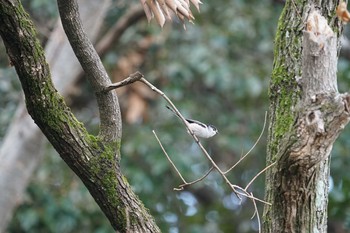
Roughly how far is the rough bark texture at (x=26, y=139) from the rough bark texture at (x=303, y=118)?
2.68 metres

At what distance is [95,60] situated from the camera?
2.66 meters

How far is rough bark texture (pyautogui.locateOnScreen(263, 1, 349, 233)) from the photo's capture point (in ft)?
7.68

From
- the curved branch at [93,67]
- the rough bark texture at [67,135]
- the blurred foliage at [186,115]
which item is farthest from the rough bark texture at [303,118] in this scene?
the blurred foliage at [186,115]

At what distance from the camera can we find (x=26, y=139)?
532cm

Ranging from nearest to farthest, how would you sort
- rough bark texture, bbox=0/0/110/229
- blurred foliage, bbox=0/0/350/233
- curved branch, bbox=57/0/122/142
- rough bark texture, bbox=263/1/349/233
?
rough bark texture, bbox=263/1/349/233 < curved branch, bbox=57/0/122/142 < rough bark texture, bbox=0/0/110/229 < blurred foliage, bbox=0/0/350/233

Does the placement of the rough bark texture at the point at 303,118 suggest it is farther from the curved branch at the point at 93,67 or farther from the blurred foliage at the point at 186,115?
the blurred foliage at the point at 186,115

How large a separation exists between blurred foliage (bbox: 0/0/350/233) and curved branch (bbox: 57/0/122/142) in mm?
2792

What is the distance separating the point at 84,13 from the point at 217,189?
2.64m

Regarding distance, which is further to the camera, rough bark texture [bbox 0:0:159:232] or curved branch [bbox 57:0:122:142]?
curved branch [bbox 57:0:122:142]

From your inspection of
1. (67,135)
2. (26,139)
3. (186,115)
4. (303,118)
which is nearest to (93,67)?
(67,135)

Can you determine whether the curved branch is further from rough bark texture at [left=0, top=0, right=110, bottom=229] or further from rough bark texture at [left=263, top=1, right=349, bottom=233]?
rough bark texture at [left=0, top=0, right=110, bottom=229]

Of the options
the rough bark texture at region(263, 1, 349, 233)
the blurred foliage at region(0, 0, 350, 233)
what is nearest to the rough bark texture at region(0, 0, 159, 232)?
the rough bark texture at region(263, 1, 349, 233)

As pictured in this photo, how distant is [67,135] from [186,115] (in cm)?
327

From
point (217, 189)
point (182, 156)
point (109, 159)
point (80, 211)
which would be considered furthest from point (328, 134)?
point (217, 189)
